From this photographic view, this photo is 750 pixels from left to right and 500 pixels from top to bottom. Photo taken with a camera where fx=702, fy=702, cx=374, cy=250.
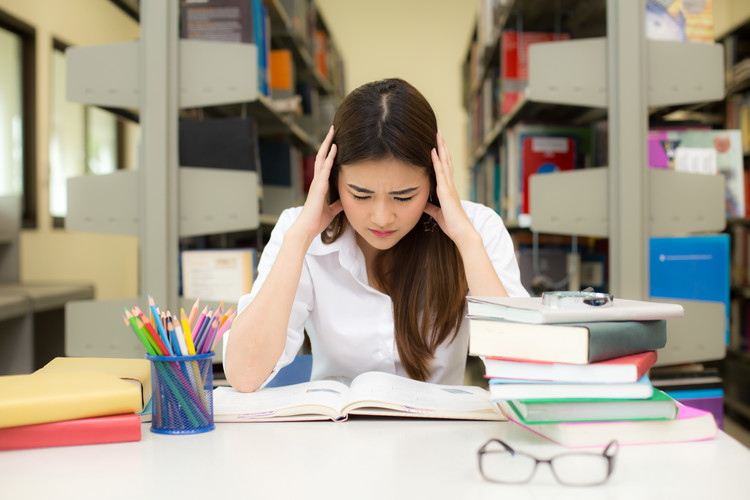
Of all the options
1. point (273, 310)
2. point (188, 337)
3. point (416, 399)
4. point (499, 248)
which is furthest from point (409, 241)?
point (188, 337)

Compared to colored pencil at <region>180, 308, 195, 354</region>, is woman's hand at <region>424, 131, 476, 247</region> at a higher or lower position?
higher

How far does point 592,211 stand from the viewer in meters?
1.93

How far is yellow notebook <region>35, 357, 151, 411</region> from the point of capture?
99 centimetres

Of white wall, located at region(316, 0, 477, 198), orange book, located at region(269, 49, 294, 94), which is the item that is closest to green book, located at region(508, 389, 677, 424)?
orange book, located at region(269, 49, 294, 94)

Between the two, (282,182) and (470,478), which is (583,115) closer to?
(282,182)

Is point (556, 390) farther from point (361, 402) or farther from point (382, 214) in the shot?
point (382, 214)

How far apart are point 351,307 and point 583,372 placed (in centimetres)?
67

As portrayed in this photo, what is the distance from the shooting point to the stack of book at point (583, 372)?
0.74 m

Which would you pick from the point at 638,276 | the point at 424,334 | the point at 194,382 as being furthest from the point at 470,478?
the point at 638,276

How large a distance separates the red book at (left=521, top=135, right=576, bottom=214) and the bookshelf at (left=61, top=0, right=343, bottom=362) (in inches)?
37.7

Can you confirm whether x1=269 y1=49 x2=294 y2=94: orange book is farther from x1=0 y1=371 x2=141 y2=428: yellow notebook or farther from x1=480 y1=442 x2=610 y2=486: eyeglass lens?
x1=480 y1=442 x2=610 y2=486: eyeglass lens

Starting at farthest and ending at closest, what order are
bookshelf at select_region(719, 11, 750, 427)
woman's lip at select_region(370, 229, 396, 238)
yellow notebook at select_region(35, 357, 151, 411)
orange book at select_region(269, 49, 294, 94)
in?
1. bookshelf at select_region(719, 11, 750, 427)
2. orange book at select_region(269, 49, 294, 94)
3. woman's lip at select_region(370, 229, 396, 238)
4. yellow notebook at select_region(35, 357, 151, 411)

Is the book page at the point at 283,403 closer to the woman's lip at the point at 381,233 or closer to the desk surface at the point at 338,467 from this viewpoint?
the desk surface at the point at 338,467

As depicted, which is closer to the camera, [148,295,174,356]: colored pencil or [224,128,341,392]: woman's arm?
[148,295,174,356]: colored pencil
